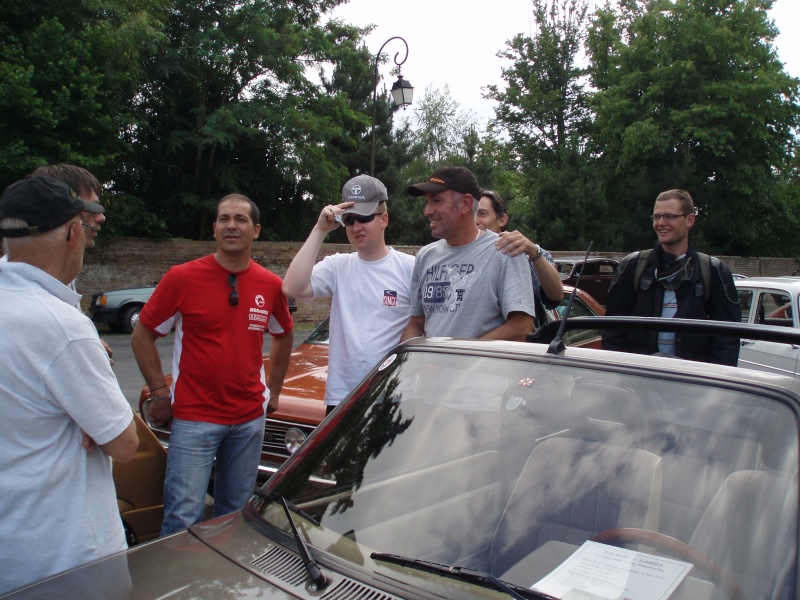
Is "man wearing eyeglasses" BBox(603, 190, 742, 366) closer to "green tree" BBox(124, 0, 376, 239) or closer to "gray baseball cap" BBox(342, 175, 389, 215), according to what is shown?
"gray baseball cap" BBox(342, 175, 389, 215)

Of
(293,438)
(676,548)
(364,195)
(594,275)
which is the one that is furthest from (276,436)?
(594,275)

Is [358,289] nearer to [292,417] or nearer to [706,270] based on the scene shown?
[292,417]

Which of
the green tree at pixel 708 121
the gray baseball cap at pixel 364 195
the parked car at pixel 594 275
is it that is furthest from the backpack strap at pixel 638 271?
the green tree at pixel 708 121

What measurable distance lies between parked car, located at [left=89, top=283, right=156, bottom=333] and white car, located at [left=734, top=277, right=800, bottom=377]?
13155 millimetres

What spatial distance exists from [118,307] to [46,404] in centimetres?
1564

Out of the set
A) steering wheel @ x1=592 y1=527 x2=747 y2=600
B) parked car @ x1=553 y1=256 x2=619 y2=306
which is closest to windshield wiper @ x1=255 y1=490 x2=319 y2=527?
steering wheel @ x1=592 y1=527 x2=747 y2=600

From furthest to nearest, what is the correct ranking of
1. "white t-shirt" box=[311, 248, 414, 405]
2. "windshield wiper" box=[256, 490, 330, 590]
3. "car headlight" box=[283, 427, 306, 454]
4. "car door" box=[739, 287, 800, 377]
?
1. "car door" box=[739, 287, 800, 377]
2. "car headlight" box=[283, 427, 306, 454]
3. "white t-shirt" box=[311, 248, 414, 405]
4. "windshield wiper" box=[256, 490, 330, 590]

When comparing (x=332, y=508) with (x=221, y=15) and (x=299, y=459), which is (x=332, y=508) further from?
(x=221, y=15)

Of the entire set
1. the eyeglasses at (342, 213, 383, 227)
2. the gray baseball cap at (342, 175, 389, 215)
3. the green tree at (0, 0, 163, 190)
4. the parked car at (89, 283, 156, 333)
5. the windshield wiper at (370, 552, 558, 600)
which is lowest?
the parked car at (89, 283, 156, 333)

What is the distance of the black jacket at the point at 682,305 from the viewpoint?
3.85m

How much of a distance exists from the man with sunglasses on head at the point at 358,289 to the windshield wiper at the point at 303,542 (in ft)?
4.85

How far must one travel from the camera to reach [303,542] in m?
1.81

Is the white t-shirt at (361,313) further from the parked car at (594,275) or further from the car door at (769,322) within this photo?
the parked car at (594,275)

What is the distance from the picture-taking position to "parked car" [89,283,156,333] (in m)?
16.5
